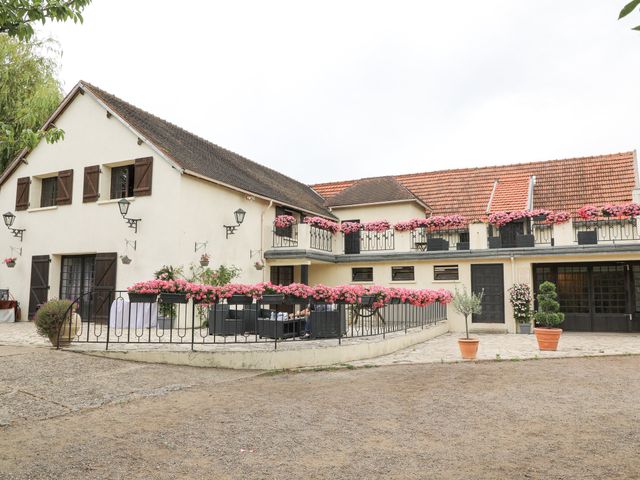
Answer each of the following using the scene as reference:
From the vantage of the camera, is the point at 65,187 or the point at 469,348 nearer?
the point at 469,348

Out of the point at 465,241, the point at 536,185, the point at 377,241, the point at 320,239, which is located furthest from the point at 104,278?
the point at 536,185

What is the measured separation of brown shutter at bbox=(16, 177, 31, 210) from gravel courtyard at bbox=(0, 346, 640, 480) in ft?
34.9

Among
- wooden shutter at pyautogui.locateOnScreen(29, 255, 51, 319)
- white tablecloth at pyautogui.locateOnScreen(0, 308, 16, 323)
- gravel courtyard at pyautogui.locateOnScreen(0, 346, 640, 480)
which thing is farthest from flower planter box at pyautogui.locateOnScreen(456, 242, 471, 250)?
white tablecloth at pyautogui.locateOnScreen(0, 308, 16, 323)

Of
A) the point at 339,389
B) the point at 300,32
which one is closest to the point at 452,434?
the point at 339,389

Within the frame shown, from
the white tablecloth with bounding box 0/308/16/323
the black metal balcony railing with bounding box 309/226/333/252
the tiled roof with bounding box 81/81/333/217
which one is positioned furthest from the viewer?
the black metal balcony railing with bounding box 309/226/333/252

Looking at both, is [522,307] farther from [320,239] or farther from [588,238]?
[320,239]

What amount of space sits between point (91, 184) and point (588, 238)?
54.3 ft

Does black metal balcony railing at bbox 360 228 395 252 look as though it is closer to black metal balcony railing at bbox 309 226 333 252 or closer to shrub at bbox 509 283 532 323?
black metal balcony railing at bbox 309 226 333 252

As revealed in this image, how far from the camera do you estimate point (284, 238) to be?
61.5ft

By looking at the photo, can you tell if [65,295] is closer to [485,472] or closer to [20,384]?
[20,384]

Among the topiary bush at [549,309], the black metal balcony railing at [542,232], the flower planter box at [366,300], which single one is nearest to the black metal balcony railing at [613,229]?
the black metal balcony railing at [542,232]

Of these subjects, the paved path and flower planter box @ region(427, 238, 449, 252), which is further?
flower planter box @ region(427, 238, 449, 252)

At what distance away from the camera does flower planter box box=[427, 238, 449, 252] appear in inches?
720

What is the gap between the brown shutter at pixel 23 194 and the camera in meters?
17.7
